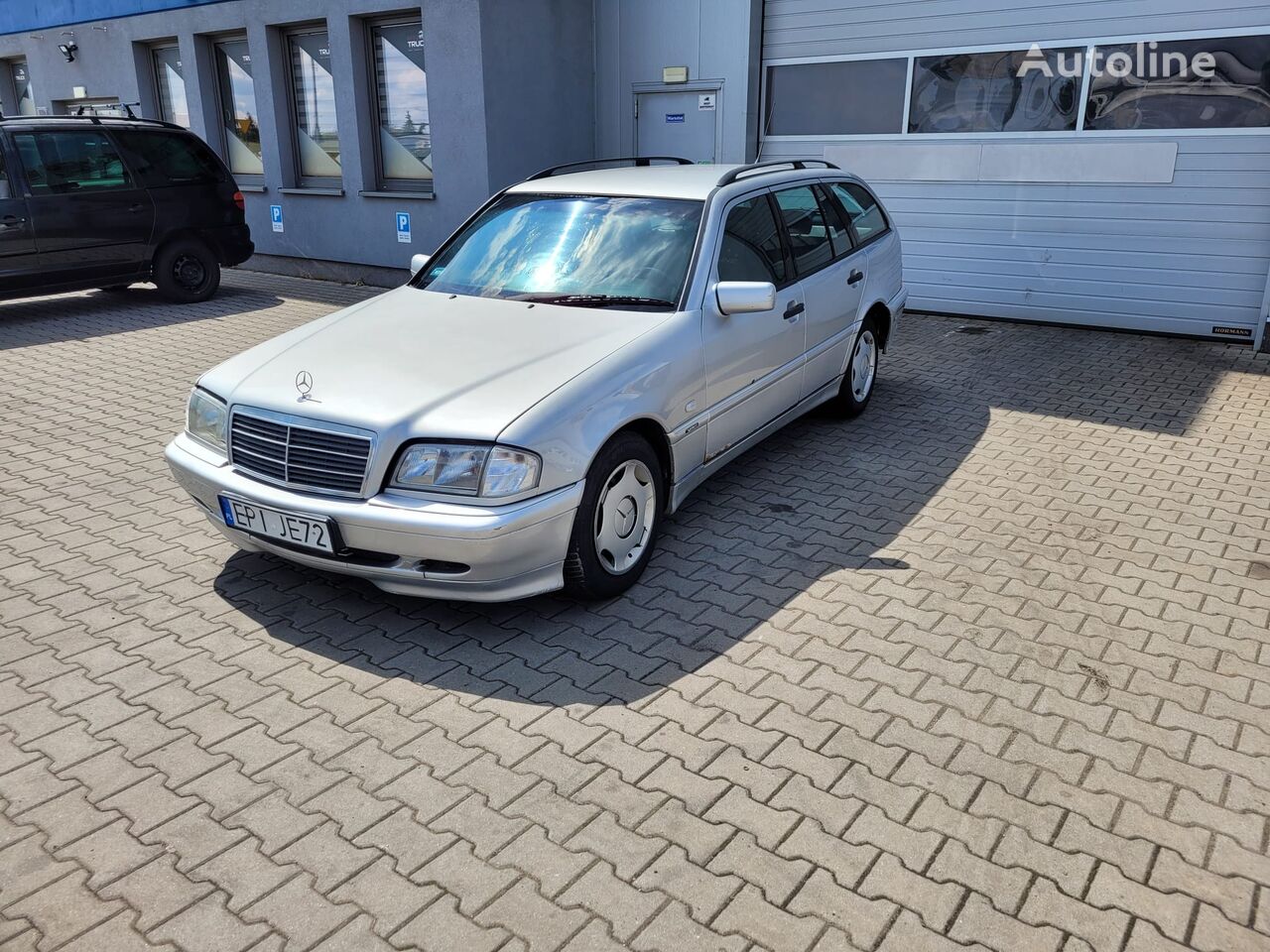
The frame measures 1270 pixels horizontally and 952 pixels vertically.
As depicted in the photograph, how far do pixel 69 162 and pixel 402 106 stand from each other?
389 cm

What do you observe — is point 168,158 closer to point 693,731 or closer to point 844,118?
point 844,118

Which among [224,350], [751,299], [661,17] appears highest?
[661,17]

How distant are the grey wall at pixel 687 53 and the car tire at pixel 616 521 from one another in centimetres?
801

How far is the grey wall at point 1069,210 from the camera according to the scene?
9.22m

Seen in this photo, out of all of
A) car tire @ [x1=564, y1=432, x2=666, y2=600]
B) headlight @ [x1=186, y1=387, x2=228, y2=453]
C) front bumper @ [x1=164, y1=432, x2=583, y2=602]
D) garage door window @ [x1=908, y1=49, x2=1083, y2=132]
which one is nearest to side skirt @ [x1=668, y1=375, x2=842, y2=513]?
car tire @ [x1=564, y1=432, x2=666, y2=600]

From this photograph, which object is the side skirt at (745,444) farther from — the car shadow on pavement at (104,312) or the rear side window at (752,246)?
the car shadow on pavement at (104,312)

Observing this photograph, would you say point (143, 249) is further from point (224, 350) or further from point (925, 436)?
point (925, 436)

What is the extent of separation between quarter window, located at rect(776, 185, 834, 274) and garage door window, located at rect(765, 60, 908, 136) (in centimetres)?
517

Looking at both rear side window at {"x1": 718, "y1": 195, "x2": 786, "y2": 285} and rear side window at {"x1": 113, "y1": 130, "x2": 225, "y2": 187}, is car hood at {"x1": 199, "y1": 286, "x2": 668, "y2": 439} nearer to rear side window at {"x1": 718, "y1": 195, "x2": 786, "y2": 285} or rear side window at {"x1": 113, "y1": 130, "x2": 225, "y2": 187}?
rear side window at {"x1": 718, "y1": 195, "x2": 786, "y2": 285}

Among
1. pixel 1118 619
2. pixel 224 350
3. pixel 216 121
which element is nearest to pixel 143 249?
pixel 224 350

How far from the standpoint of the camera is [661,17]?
1166cm

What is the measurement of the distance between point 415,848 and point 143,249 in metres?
10.3

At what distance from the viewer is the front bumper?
3.80m

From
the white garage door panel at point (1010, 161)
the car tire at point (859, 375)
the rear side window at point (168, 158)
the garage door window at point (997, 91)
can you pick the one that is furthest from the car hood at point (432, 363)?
the rear side window at point (168, 158)
